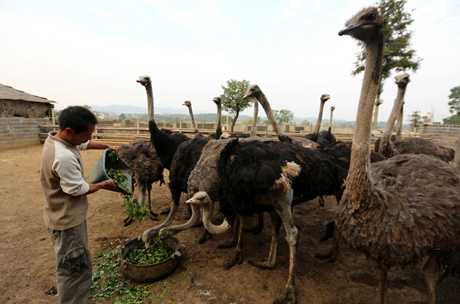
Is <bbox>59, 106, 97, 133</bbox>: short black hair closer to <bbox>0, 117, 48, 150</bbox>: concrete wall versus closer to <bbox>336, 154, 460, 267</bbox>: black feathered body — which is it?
<bbox>336, 154, 460, 267</bbox>: black feathered body

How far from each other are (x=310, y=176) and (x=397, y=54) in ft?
49.5

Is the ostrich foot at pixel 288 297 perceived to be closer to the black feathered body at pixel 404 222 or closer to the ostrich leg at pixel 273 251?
the ostrich leg at pixel 273 251

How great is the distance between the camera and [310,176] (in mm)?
3277

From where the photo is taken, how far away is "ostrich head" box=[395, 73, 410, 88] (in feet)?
14.3

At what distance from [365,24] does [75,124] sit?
221 centimetres

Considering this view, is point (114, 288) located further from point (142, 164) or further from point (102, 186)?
point (142, 164)

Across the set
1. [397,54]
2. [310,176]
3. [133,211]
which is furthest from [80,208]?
[397,54]

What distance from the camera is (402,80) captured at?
4375 mm

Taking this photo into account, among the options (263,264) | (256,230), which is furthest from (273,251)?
(256,230)

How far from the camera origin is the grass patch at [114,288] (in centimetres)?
279

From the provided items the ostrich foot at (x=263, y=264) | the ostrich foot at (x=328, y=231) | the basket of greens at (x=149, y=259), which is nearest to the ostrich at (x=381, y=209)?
the ostrich foot at (x=263, y=264)

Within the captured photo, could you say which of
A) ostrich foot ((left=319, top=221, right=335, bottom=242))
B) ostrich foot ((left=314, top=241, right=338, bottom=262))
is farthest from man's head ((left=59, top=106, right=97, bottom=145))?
ostrich foot ((left=319, top=221, right=335, bottom=242))

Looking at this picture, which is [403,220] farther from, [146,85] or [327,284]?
[146,85]

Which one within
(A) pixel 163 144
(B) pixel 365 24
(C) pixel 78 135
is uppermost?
(B) pixel 365 24
